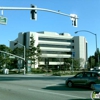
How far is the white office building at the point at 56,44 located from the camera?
124 meters

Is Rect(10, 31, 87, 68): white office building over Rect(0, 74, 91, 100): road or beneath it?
over

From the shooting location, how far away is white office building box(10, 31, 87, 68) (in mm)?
124062

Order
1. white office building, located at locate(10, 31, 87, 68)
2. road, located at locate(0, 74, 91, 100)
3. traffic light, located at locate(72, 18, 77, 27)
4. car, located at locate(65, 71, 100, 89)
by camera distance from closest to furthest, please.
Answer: road, located at locate(0, 74, 91, 100)
car, located at locate(65, 71, 100, 89)
traffic light, located at locate(72, 18, 77, 27)
white office building, located at locate(10, 31, 87, 68)

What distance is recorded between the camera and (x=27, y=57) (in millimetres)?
78250

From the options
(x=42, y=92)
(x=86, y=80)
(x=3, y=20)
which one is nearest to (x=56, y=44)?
(x=86, y=80)

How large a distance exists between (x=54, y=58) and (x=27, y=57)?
5020 centimetres

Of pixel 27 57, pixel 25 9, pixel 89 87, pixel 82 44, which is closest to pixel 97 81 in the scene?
pixel 89 87

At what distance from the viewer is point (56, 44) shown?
131000 millimetres

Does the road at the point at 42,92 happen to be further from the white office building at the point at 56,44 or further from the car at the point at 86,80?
the white office building at the point at 56,44

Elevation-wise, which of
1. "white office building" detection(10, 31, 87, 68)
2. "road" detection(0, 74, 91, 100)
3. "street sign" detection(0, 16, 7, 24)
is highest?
"white office building" detection(10, 31, 87, 68)

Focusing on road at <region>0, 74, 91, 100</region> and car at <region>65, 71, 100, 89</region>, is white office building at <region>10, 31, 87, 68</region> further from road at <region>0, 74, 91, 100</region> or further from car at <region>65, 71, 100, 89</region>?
car at <region>65, 71, 100, 89</region>

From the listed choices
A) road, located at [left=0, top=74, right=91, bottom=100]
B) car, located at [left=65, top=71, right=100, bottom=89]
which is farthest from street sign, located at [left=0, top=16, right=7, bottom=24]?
car, located at [left=65, top=71, right=100, bottom=89]

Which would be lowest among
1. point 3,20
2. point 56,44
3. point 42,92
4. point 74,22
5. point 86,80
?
point 42,92

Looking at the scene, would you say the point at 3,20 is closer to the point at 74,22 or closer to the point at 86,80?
the point at 74,22
